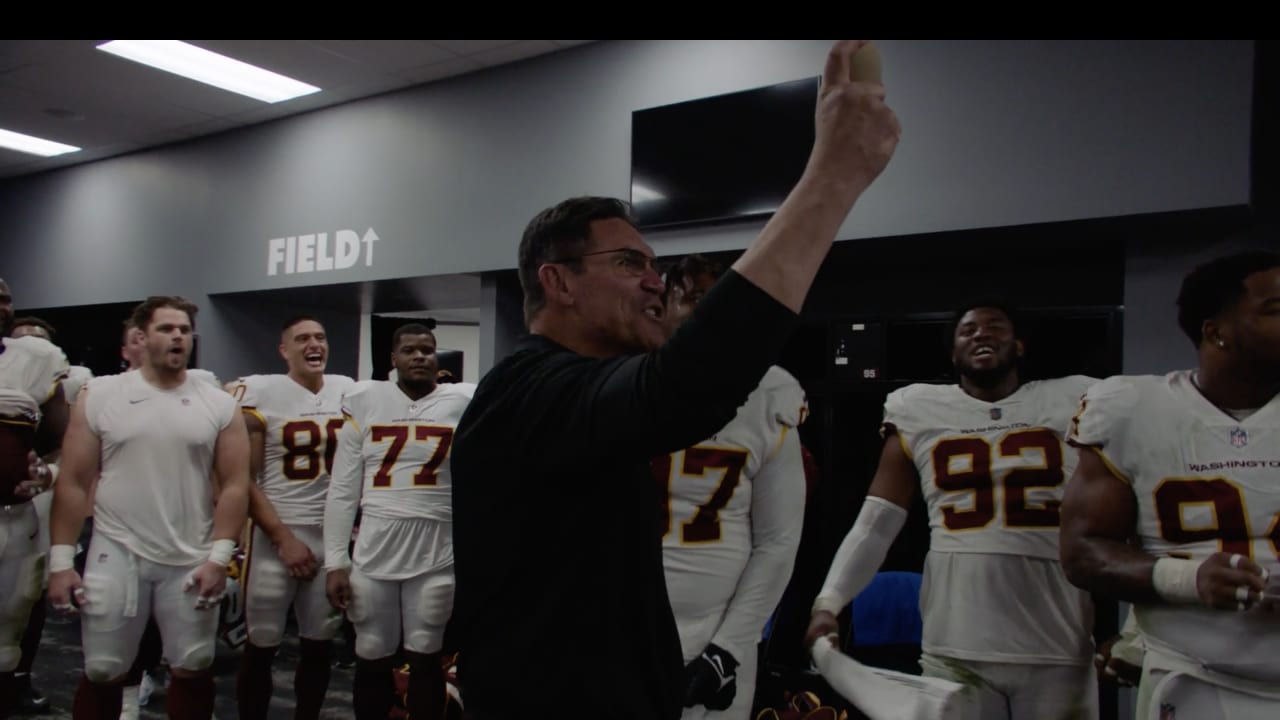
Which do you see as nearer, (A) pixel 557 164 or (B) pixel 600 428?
(B) pixel 600 428

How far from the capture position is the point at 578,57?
4898mm

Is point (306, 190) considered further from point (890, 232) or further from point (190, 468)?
point (890, 232)

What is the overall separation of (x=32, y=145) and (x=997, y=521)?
768 centimetres

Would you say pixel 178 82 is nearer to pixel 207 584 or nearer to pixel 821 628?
pixel 207 584

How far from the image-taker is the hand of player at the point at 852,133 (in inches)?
31.8

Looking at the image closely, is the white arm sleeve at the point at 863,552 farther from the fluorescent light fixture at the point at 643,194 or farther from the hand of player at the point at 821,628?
the fluorescent light fixture at the point at 643,194

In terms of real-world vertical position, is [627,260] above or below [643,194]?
→ below

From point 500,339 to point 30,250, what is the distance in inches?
206

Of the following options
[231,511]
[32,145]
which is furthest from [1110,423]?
[32,145]

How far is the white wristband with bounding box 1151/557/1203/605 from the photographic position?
166 cm

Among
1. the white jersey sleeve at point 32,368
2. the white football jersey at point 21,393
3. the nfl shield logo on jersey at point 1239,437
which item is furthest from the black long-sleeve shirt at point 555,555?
the white jersey sleeve at point 32,368

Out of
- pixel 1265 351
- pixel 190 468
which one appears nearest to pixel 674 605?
pixel 1265 351

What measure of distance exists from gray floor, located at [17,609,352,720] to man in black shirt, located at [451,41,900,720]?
133 inches

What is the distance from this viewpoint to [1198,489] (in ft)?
5.85
